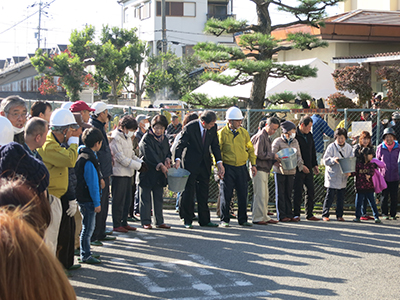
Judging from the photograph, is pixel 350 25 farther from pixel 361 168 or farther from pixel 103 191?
pixel 103 191

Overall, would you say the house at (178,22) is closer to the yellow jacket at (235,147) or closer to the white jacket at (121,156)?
the yellow jacket at (235,147)

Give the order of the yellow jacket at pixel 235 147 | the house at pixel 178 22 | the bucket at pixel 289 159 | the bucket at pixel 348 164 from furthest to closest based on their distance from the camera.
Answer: the house at pixel 178 22 → the bucket at pixel 348 164 → the bucket at pixel 289 159 → the yellow jacket at pixel 235 147

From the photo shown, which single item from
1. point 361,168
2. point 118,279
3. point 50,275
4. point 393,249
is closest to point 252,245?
point 393,249

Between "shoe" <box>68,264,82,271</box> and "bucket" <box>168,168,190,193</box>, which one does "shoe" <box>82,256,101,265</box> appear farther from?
"bucket" <box>168,168,190,193</box>

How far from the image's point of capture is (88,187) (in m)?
6.45

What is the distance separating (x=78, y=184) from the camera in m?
6.51

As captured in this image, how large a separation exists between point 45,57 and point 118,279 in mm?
33154

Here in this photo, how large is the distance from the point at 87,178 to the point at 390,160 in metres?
6.30

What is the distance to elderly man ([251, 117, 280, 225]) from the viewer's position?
945 cm

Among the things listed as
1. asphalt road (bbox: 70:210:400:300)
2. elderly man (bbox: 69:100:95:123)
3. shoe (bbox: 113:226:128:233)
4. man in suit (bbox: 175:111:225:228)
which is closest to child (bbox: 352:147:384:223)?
asphalt road (bbox: 70:210:400:300)

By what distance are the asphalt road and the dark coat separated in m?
0.83

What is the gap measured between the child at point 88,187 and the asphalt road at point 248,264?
0.32 metres

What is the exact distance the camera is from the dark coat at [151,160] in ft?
28.9

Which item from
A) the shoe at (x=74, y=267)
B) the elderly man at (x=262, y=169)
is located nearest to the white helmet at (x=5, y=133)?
the shoe at (x=74, y=267)
